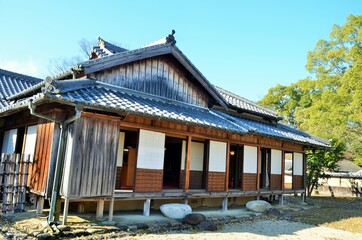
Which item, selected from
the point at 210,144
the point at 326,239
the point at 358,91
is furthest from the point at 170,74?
the point at 358,91

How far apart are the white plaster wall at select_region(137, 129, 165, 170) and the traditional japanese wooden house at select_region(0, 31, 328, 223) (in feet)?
0.11

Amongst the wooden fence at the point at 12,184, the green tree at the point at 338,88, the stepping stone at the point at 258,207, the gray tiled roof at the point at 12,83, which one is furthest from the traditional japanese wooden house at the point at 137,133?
the green tree at the point at 338,88

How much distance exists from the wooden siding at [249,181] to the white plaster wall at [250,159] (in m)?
0.18

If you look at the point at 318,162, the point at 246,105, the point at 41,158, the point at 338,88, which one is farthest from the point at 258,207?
the point at 338,88

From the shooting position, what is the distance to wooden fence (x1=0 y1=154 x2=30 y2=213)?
8594 millimetres

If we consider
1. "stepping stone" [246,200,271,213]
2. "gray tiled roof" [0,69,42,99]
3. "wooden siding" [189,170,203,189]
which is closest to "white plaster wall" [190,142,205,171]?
"wooden siding" [189,170,203,189]

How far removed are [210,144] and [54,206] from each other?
6.20 meters

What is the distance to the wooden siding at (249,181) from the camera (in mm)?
13198

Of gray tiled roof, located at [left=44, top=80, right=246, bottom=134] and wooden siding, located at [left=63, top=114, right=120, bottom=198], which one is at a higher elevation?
gray tiled roof, located at [left=44, top=80, right=246, bottom=134]

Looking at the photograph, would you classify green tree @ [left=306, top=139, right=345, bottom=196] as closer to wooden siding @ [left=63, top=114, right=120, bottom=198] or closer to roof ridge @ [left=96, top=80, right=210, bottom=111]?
roof ridge @ [left=96, top=80, right=210, bottom=111]

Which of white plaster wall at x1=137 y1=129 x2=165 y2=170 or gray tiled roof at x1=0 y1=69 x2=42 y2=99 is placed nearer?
white plaster wall at x1=137 y1=129 x2=165 y2=170

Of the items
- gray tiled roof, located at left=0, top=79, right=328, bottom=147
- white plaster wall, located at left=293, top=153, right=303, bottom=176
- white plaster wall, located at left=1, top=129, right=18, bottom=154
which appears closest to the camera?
gray tiled roof, located at left=0, top=79, right=328, bottom=147

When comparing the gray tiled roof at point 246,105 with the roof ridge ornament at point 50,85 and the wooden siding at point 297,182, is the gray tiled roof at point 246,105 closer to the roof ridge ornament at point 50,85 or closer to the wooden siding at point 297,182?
the wooden siding at point 297,182

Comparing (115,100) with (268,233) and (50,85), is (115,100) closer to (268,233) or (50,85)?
(50,85)
